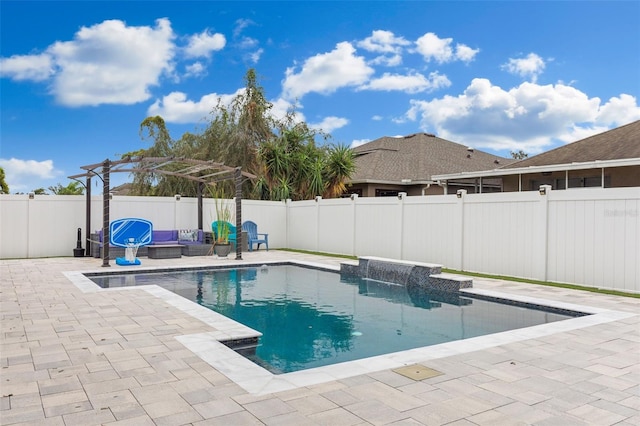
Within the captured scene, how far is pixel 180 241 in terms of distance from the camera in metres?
14.0

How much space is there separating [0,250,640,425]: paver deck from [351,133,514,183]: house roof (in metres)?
14.7

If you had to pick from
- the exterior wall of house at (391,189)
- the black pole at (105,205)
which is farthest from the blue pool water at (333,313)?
the exterior wall of house at (391,189)

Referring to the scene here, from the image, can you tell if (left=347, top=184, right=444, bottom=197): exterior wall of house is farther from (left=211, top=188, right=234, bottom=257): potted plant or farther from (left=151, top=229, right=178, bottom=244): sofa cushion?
(left=151, top=229, right=178, bottom=244): sofa cushion

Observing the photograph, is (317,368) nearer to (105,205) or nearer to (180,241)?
(105,205)

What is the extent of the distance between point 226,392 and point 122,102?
23829 millimetres

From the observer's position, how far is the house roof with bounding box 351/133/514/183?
20.1 m

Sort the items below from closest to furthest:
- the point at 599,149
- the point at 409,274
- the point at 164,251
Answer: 1. the point at 409,274
2. the point at 164,251
3. the point at 599,149

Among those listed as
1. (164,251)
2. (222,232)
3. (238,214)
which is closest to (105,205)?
(164,251)

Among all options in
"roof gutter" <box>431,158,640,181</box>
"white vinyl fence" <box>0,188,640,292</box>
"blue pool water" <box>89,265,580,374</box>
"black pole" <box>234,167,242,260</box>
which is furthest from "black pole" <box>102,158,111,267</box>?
"roof gutter" <box>431,158,640,181</box>

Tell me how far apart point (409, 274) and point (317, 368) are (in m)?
5.39

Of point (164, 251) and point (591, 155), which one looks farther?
point (591, 155)

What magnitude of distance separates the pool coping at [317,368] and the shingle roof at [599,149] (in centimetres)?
834

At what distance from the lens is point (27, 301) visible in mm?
6613

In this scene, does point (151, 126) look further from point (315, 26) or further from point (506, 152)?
point (506, 152)
